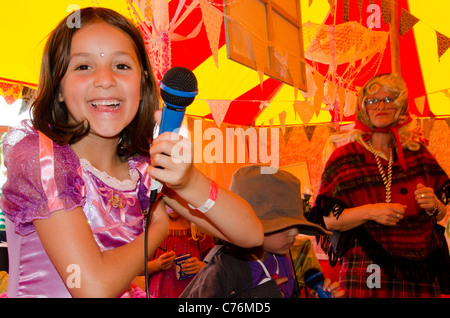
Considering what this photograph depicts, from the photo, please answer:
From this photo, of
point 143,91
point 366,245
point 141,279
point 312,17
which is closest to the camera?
point 143,91

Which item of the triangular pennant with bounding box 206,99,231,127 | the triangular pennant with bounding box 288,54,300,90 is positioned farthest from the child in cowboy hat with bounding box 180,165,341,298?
the triangular pennant with bounding box 206,99,231,127

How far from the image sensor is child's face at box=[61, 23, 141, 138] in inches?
30.4

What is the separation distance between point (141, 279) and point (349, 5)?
307cm

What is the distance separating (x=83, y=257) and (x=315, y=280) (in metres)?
1.12

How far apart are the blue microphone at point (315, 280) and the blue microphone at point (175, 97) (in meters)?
1.07

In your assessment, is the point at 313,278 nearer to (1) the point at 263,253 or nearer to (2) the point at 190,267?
(1) the point at 263,253

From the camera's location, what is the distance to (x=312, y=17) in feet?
13.5

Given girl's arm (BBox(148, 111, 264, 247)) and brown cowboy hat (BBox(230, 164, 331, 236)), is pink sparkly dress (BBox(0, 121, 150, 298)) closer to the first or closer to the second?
girl's arm (BBox(148, 111, 264, 247))

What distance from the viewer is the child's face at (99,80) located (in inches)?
30.4

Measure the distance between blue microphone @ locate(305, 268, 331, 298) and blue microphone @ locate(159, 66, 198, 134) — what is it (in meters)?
1.07

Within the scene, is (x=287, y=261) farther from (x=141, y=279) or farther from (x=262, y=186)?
(x=141, y=279)

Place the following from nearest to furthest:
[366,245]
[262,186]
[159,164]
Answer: [159,164] → [262,186] → [366,245]

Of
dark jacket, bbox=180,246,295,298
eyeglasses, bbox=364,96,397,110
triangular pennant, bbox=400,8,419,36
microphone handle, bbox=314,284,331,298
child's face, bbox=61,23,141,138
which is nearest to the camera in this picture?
child's face, bbox=61,23,141,138
